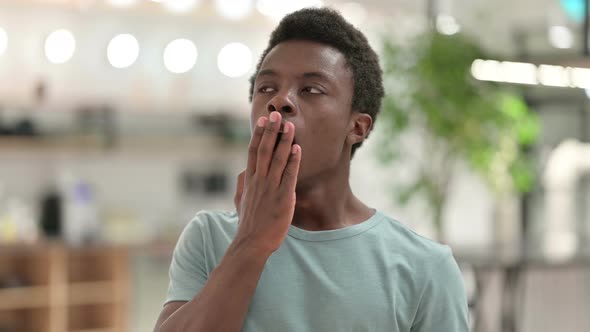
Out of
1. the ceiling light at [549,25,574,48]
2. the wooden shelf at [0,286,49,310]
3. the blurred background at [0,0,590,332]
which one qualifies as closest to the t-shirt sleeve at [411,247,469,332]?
the blurred background at [0,0,590,332]

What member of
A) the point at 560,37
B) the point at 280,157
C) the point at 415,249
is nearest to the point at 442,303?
the point at 415,249

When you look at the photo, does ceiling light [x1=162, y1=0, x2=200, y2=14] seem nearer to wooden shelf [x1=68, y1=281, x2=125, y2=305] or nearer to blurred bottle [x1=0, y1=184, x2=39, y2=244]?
blurred bottle [x1=0, y1=184, x2=39, y2=244]

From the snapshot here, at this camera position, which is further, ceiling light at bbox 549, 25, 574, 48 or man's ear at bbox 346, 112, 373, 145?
ceiling light at bbox 549, 25, 574, 48

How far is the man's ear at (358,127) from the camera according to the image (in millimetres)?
1208

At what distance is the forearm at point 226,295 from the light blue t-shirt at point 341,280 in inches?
2.4

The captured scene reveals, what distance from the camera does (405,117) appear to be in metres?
5.57

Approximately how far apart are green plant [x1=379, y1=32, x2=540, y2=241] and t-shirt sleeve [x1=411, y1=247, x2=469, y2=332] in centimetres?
435

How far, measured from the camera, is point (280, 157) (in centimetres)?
104

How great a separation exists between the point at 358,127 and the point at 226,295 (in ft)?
1.05

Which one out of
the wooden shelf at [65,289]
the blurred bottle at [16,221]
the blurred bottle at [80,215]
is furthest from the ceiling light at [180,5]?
the wooden shelf at [65,289]

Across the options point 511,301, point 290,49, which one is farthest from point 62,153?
point 290,49

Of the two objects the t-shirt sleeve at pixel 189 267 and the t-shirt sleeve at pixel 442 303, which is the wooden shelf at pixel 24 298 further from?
the t-shirt sleeve at pixel 442 303

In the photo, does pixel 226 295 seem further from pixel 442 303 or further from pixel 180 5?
pixel 180 5

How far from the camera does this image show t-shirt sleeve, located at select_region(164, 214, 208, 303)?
3.71 feet
